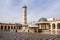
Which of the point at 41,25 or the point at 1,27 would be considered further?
the point at 1,27

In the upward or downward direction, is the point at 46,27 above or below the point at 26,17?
below

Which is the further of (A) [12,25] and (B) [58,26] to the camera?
(A) [12,25]

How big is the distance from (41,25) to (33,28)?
45.8 ft

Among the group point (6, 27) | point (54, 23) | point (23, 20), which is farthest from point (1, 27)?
point (54, 23)

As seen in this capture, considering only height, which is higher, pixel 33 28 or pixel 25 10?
pixel 25 10

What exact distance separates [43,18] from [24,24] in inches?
705

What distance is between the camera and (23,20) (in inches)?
4198

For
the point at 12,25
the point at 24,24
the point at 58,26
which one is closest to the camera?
the point at 58,26

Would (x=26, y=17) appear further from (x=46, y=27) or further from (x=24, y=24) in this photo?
(x=46, y=27)

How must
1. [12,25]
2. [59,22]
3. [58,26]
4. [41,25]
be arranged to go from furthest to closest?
[12,25] < [41,25] < [58,26] < [59,22]

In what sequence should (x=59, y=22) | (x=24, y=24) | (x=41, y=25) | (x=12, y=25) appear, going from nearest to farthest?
(x=59, y=22) → (x=41, y=25) → (x=24, y=24) → (x=12, y=25)

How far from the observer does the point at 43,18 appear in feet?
308

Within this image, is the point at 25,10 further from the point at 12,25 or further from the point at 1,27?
the point at 1,27

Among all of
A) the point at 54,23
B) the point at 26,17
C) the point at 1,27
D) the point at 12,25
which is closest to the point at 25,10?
the point at 26,17
